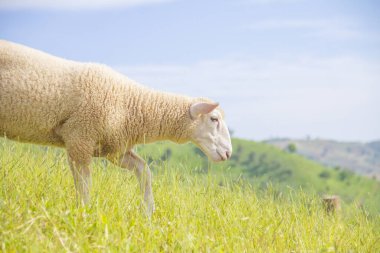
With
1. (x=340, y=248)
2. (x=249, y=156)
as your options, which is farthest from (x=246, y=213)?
(x=249, y=156)

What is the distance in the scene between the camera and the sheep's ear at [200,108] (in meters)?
6.38

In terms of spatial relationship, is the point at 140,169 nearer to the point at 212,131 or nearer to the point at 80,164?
the point at 80,164

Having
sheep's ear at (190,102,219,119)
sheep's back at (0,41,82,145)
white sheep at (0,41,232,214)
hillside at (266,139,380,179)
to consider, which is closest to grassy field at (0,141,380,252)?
white sheep at (0,41,232,214)

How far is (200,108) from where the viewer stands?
21.2 ft

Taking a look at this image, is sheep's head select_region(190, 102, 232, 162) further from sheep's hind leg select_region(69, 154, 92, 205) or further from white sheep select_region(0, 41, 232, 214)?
sheep's hind leg select_region(69, 154, 92, 205)

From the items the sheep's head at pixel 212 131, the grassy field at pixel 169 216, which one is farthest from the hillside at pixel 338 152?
the sheep's head at pixel 212 131

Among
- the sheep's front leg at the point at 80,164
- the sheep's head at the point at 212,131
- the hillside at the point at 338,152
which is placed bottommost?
the hillside at the point at 338,152

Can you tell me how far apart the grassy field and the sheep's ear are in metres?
0.60

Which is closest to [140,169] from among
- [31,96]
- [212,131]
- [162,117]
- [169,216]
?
[162,117]

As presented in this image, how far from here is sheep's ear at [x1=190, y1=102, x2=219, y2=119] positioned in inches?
251

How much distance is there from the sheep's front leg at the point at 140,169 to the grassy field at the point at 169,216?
112 mm

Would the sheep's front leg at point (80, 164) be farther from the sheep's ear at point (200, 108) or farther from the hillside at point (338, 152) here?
the hillside at point (338, 152)

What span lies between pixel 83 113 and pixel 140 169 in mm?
972

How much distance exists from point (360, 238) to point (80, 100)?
10.6 ft
